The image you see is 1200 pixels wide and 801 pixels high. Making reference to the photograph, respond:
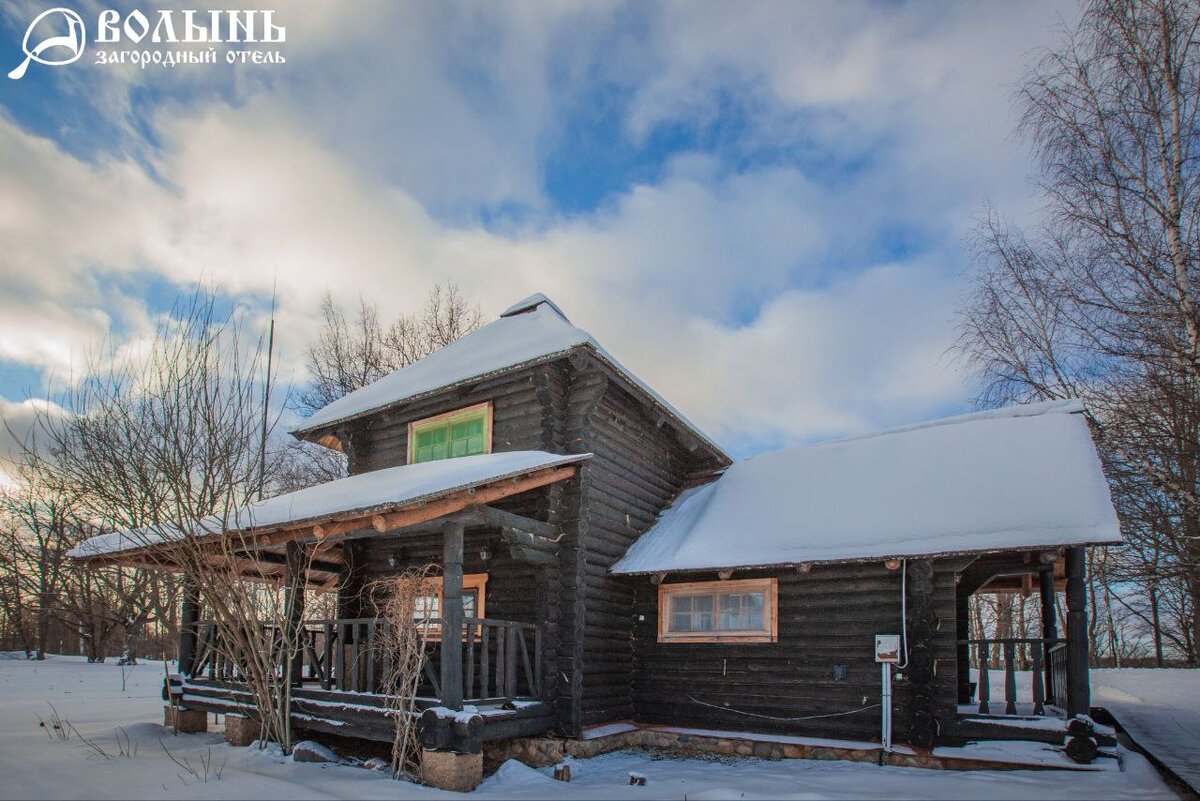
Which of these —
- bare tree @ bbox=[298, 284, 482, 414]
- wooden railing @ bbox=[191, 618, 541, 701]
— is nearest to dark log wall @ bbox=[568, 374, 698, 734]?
wooden railing @ bbox=[191, 618, 541, 701]

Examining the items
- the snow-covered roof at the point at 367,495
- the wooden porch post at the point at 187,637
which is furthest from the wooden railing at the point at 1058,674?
the wooden porch post at the point at 187,637

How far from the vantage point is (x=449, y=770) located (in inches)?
334

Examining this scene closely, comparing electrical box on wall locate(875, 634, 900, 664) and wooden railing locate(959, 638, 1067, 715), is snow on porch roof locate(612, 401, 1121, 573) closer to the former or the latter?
electrical box on wall locate(875, 634, 900, 664)

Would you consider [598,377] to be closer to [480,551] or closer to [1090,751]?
[480,551]

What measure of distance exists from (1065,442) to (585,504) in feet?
22.7

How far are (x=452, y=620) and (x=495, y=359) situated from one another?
4.39m

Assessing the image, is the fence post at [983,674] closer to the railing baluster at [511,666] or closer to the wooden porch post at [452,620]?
the railing baluster at [511,666]

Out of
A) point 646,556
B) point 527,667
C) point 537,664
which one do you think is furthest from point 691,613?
point 527,667

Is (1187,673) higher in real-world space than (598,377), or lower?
lower

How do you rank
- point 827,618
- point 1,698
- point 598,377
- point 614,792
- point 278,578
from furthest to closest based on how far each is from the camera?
point 1,698 → point 278,578 → point 598,377 → point 827,618 → point 614,792

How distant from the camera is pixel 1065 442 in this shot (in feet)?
35.9

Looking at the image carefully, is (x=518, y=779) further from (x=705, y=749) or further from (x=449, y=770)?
(x=705, y=749)

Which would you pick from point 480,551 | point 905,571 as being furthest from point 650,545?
point 905,571

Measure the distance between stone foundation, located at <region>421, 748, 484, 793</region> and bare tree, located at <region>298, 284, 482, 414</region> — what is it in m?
21.1
